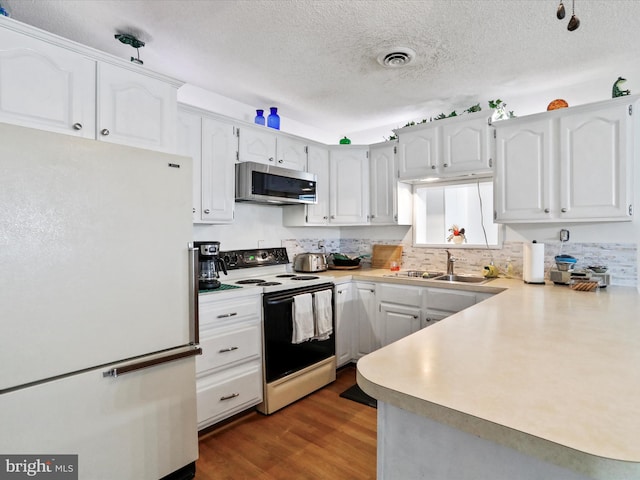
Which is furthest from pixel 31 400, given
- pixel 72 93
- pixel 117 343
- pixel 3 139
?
pixel 72 93

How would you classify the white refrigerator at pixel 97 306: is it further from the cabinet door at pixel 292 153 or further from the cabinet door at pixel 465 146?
the cabinet door at pixel 465 146

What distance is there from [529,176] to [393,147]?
1.26 metres

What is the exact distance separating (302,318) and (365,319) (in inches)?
34.3

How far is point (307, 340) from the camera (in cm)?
277

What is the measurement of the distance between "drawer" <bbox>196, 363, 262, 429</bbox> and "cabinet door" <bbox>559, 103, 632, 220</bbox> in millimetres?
2542

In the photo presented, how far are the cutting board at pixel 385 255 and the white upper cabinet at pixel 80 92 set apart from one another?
247 cm

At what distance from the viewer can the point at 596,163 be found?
2.45m

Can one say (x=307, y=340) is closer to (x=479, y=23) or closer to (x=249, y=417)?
(x=249, y=417)

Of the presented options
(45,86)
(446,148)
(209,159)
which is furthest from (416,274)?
(45,86)

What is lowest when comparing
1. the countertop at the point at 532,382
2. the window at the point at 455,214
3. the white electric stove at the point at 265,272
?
the countertop at the point at 532,382

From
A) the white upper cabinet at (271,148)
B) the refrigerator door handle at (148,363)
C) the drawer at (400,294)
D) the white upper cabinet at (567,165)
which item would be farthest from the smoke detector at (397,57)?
the refrigerator door handle at (148,363)

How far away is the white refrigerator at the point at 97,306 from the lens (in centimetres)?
133

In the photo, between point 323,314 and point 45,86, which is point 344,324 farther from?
point 45,86

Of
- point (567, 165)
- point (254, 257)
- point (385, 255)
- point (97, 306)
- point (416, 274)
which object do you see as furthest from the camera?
point (385, 255)
